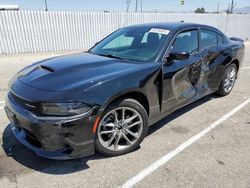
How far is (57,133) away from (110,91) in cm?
72

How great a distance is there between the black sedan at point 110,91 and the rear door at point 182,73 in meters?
0.01

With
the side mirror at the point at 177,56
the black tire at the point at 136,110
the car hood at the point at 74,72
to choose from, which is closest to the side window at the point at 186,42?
the side mirror at the point at 177,56

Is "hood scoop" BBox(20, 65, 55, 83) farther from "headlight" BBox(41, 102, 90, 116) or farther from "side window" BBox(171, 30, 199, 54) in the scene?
"side window" BBox(171, 30, 199, 54)

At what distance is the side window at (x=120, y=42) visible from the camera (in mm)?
4105

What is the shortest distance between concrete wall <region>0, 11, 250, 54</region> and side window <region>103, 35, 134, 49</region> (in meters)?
9.50

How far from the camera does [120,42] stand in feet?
14.0

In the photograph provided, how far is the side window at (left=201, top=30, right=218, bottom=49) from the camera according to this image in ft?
14.7

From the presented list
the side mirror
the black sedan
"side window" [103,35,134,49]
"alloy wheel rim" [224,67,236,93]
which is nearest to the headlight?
the black sedan

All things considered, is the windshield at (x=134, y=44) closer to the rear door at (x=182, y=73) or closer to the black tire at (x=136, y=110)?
the rear door at (x=182, y=73)

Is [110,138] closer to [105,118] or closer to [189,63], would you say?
Result: [105,118]

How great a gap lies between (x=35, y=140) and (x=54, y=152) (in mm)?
285

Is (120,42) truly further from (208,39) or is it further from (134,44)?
(208,39)

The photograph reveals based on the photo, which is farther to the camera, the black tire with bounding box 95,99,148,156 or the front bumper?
the black tire with bounding box 95,99,148,156

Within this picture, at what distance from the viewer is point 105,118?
2.89 m
